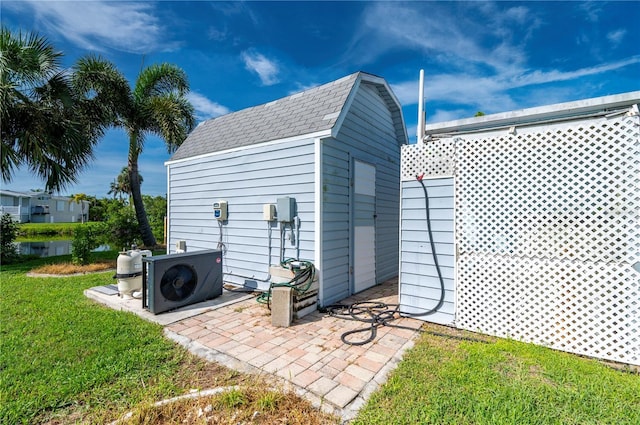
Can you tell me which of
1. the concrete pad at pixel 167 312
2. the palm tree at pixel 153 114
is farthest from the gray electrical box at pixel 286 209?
the palm tree at pixel 153 114

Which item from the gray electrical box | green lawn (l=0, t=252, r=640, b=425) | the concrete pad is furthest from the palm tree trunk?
the gray electrical box

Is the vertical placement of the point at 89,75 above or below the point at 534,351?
above

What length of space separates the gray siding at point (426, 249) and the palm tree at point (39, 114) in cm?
930

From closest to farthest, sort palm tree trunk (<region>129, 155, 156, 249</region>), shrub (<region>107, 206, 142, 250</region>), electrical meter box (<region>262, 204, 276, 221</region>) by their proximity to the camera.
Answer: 1. electrical meter box (<region>262, 204, 276, 221</region>)
2. shrub (<region>107, 206, 142, 250</region>)
3. palm tree trunk (<region>129, 155, 156, 249</region>)

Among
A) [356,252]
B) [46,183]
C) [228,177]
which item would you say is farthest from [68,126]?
[356,252]

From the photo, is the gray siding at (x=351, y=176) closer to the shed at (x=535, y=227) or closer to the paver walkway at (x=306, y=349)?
the paver walkway at (x=306, y=349)

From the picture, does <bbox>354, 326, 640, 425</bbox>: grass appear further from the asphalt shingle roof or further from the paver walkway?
the asphalt shingle roof

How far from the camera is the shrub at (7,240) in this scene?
8586 mm

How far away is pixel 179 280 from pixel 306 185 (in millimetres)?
2558

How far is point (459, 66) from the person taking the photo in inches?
296

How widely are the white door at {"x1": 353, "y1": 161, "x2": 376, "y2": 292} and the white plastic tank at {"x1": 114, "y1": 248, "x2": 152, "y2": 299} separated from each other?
3.85 meters

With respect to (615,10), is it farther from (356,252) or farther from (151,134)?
(151,134)

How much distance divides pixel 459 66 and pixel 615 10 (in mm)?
2897

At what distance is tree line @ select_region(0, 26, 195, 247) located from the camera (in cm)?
696
